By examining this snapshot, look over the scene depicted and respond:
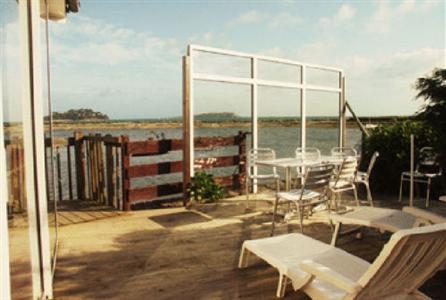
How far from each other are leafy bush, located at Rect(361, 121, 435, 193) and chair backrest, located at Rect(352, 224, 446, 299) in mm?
4689

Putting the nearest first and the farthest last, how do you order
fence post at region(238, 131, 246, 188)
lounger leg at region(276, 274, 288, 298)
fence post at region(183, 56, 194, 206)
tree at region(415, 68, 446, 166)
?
lounger leg at region(276, 274, 288, 298)
tree at region(415, 68, 446, 166)
fence post at region(183, 56, 194, 206)
fence post at region(238, 131, 246, 188)

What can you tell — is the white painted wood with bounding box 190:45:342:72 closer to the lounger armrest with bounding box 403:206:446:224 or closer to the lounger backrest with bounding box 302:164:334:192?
the lounger backrest with bounding box 302:164:334:192

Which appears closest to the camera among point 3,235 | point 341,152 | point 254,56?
point 3,235

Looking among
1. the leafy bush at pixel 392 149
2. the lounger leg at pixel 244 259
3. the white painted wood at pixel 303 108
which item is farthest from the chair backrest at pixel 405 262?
the white painted wood at pixel 303 108

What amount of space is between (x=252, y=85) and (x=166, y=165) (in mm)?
2078

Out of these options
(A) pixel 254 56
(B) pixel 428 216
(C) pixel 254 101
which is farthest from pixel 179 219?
(A) pixel 254 56

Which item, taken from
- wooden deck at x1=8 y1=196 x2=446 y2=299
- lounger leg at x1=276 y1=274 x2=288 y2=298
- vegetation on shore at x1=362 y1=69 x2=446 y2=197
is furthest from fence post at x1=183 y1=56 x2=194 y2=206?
vegetation on shore at x1=362 y1=69 x2=446 y2=197

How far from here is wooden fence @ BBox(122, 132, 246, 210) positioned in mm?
5145

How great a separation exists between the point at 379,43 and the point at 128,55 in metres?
17.7

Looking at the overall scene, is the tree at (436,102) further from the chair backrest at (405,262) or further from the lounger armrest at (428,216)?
the chair backrest at (405,262)

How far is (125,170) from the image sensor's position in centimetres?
512

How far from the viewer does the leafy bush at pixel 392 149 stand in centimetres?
622

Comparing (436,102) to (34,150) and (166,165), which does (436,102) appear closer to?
(34,150)

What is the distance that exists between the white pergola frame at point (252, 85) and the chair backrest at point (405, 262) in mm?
3808
